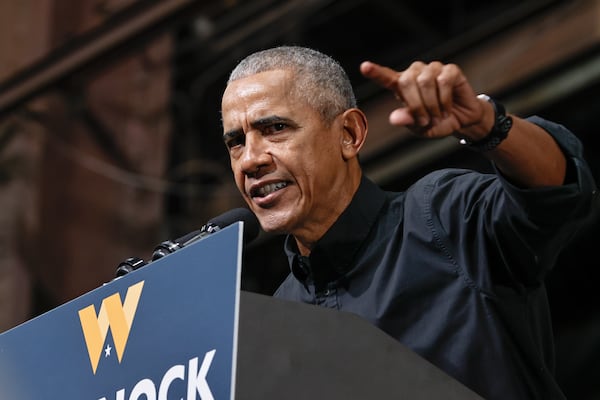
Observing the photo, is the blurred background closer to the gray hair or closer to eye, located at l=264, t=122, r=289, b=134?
the gray hair

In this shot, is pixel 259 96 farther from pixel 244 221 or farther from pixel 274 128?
pixel 244 221

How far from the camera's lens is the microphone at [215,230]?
1.72 m

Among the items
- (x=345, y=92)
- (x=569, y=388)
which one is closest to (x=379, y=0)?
(x=569, y=388)

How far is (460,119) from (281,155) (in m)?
0.50

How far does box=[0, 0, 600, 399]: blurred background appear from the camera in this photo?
5.36 meters

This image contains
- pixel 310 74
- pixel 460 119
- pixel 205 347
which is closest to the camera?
pixel 205 347

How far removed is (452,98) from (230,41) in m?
4.91

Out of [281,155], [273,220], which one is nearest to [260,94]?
[281,155]

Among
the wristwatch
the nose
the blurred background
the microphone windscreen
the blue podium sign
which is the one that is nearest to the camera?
the blue podium sign

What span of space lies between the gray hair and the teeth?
0.56 feet

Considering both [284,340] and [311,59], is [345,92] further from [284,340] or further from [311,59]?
[284,340]

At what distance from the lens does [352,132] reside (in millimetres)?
2168

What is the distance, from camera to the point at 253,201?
199cm

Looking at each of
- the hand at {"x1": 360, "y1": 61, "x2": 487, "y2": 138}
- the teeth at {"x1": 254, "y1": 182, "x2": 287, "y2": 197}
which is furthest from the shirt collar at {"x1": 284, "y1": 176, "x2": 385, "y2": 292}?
the hand at {"x1": 360, "y1": 61, "x2": 487, "y2": 138}
